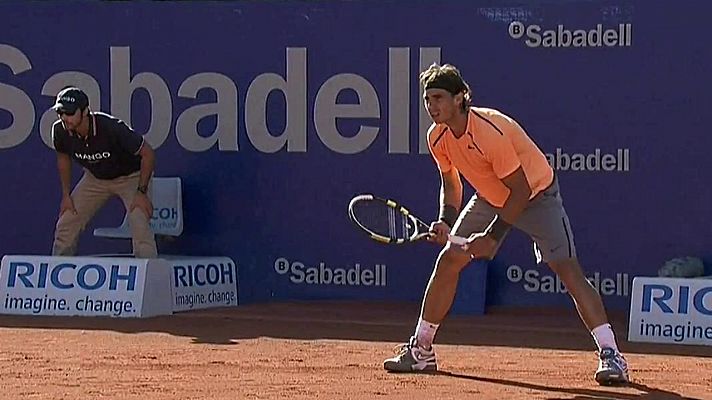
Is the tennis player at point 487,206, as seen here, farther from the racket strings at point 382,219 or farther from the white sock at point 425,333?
the racket strings at point 382,219

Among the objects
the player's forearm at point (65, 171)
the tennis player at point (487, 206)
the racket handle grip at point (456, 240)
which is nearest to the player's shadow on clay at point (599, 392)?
the tennis player at point (487, 206)

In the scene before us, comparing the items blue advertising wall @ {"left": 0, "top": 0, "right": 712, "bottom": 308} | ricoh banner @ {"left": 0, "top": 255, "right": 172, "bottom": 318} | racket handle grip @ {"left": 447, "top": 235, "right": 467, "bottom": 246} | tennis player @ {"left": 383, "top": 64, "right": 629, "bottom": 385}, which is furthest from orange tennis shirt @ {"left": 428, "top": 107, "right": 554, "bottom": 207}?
ricoh banner @ {"left": 0, "top": 255, "right": 172, "bottom": 318}

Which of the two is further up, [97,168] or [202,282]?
[97,168]

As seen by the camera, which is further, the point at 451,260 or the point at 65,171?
the point at 65,171

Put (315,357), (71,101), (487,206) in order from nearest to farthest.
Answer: (487,206), (315,357), (71,101)

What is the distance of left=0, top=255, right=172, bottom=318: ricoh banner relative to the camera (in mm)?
10719

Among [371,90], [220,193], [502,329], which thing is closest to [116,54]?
[220,193]

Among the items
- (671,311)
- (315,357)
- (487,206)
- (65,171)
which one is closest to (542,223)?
(487,206)

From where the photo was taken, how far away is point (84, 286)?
10.9 m

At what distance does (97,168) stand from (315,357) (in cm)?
309

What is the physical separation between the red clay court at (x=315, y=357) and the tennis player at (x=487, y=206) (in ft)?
0.75

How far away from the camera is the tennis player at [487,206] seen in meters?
7.39

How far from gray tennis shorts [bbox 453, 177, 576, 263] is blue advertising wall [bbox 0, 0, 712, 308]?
121 inches

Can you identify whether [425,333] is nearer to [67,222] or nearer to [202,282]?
[202,282]
